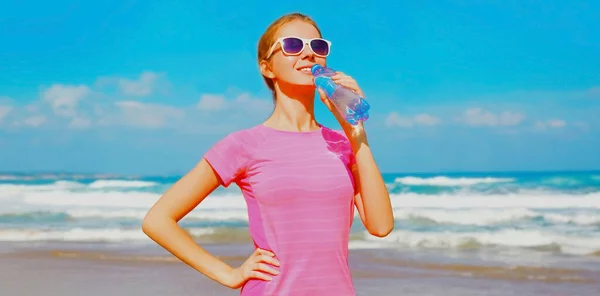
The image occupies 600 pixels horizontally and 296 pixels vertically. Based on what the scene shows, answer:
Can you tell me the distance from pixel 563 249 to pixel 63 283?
7091 mm

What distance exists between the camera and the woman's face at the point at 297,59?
2.61 m

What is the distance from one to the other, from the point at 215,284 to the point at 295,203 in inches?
246

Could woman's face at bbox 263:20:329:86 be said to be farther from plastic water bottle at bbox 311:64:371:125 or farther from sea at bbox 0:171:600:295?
sea at bbox 0:171:600:295

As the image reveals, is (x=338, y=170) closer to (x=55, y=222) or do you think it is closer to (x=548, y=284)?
(x=548, y=284)

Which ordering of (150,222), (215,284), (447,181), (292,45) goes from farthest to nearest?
(447,181), (215,284), (150,222), (292,45)

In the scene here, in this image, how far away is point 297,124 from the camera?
8.69ft

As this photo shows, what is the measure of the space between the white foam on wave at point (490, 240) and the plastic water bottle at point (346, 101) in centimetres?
915

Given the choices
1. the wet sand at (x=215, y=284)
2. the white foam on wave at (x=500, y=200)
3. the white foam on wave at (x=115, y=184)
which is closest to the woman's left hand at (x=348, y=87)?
the wet sand at (x=215, y=284)

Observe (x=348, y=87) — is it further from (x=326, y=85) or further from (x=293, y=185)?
(x=293, y=185)

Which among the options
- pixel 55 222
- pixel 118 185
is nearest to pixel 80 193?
pixel 118 185

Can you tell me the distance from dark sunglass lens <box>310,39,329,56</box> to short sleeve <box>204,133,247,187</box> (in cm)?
39

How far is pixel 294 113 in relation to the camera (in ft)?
8.71

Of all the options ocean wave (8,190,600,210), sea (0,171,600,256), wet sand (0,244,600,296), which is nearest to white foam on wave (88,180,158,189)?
sea (0,171,600,256)

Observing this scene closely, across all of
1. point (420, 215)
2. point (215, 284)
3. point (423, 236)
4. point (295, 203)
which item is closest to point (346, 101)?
point (295, 203)
